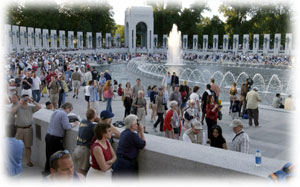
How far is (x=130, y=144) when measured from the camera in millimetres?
4078

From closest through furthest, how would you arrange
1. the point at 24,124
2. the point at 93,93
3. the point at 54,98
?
the point at 24,124 < the point at 93,93 < the point at 54,98

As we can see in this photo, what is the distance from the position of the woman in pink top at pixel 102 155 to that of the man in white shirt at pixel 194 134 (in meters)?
2.04

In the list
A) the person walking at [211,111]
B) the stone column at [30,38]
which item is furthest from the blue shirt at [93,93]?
the stone column at [30,38]

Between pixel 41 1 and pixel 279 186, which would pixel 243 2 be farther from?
pixel 279 186

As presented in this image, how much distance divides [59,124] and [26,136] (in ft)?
4.30

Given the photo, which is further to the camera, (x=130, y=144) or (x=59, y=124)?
(x=59, y=124)

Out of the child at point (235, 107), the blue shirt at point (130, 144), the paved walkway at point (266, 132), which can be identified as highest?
the blue shirt at point (130, 144)

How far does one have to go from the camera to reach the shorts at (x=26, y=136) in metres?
6.01

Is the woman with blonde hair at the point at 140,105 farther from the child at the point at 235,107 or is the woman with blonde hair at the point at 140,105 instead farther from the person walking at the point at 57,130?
the person walking at the point at 57,130

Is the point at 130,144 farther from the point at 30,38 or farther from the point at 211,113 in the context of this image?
the point at 30,38

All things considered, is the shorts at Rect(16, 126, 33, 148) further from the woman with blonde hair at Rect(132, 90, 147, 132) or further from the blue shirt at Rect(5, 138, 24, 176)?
the woman with blonde hair at Rect(132, 90, 147, 132)

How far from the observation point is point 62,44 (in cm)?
5700

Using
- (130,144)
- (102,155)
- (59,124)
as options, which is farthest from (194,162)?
(59,124)

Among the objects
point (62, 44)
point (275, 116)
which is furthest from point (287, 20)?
point (275, 116)
